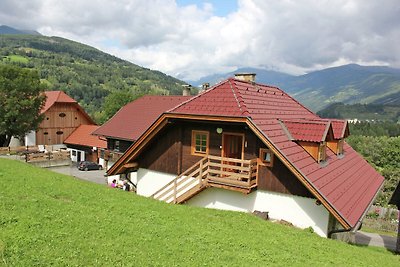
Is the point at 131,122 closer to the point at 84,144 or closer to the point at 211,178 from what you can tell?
the point at 84,144

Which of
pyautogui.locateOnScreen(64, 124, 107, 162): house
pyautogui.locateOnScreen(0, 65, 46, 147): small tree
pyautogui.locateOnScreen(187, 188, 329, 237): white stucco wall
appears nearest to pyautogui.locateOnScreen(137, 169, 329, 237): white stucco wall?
pyautogui.locateOnScreen(187, 188, 329, 237): white stucco wall

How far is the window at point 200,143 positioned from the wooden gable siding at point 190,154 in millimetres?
178

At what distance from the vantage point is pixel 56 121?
52.7 metres

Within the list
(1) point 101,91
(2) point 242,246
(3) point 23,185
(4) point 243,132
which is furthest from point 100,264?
(1) point 101,91

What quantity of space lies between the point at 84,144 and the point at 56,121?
7708 mm

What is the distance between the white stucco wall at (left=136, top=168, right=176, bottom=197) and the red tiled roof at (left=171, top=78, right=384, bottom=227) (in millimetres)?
3671

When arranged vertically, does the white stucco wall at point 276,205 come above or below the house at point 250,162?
below

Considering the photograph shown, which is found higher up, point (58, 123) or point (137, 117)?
point (137, 117)

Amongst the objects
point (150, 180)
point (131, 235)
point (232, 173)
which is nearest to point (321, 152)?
point (232, 173)

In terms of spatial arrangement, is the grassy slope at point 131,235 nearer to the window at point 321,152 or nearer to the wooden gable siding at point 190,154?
the wooden gable siding at point 190,154

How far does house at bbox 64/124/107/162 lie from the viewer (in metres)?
46.3

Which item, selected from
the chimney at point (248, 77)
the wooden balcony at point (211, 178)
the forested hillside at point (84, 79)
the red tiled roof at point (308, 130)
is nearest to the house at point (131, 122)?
the chimney at point (248, 77)

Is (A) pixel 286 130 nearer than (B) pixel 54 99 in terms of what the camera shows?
Yes

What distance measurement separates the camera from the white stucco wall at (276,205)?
44.2 ft
